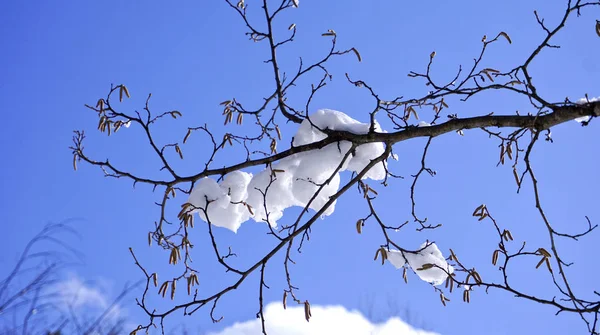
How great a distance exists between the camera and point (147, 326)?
2.20 metres

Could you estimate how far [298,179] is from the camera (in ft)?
7.70

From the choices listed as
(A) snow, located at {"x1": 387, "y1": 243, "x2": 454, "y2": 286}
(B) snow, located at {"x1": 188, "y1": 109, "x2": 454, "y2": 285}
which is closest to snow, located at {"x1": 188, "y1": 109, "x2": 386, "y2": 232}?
(B) snow, located at {"x1": 188, "y1": 109, "x2": 454, "y2": 285}

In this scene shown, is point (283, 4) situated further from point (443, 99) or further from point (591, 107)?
point (591, 107)

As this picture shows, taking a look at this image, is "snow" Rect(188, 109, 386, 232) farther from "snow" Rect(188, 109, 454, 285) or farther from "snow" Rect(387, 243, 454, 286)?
"snow" Rect(387, 243, 454, 286)

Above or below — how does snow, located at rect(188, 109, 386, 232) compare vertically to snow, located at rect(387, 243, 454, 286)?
above

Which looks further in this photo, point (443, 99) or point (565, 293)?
point (443, 99)

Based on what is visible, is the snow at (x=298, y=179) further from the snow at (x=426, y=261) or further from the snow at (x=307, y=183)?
the snow at (x=426, y=261)

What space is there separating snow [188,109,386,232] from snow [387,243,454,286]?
37 centimetres

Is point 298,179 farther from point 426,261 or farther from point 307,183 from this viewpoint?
point 426,261

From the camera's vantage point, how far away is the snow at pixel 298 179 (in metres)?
2.33

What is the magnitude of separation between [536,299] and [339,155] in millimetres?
964

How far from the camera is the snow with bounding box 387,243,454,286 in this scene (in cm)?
226

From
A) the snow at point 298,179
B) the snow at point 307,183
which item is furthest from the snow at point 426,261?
the snow at point 298,179

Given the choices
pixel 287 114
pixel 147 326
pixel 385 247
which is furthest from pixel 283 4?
pixel 147 326
